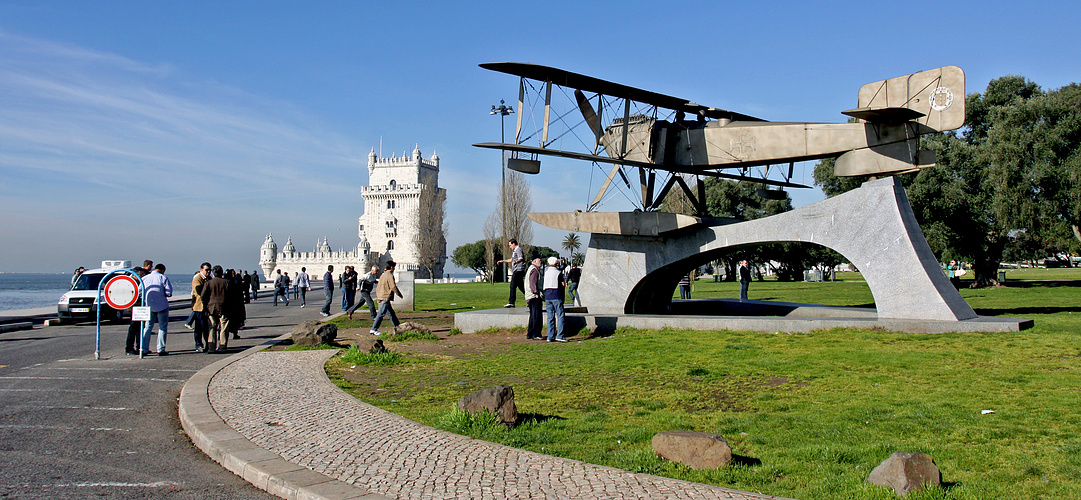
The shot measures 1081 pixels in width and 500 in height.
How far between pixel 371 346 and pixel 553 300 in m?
3.59

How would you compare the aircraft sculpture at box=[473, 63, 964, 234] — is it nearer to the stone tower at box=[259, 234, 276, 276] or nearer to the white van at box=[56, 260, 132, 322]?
the white van at box=[56, 260, 132, 322]

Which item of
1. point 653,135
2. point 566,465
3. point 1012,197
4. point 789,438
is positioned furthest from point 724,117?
point 1012,197

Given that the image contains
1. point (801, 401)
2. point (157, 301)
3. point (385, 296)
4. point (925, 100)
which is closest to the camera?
point (801, 401)

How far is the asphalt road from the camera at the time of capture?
5.01m

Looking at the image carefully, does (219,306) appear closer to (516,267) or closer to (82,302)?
(516,267)

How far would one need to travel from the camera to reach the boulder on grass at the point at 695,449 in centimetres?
496

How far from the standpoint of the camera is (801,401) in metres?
7.36

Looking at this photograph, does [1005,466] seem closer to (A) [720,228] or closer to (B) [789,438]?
(B) [789,438]

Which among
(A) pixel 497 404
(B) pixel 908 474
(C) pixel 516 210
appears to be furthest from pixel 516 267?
(C) pixel 516 210

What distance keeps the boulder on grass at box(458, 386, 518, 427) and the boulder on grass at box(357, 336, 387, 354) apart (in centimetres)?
531

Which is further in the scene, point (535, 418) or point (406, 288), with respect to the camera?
point (406, 288)

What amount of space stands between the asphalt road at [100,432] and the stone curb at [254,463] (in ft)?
0.27

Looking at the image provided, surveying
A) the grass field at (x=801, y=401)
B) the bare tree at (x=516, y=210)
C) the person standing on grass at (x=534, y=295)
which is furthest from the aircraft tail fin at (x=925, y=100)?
the bare tree at (x=516, y=210)

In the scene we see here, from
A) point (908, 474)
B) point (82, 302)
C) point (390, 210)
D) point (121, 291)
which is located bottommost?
point (908, 474)
